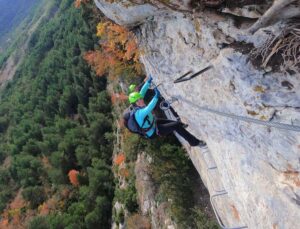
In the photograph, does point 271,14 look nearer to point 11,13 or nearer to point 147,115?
point 147,115

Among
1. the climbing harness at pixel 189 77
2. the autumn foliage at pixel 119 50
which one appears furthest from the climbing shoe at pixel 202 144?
the autumn foliage at pixel 119 50

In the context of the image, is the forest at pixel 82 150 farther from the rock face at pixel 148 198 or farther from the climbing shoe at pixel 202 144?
the climbing shoe at pixel 202 144

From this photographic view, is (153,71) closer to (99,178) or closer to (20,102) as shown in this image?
(99,178)

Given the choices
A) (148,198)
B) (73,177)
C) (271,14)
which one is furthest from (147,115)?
(73,177)

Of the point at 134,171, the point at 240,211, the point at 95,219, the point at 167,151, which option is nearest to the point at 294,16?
the point at 240,211

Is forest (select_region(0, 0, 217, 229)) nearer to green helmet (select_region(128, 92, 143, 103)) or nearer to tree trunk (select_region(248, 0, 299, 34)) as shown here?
green helmet (select_region(128, 92, 143, 103))

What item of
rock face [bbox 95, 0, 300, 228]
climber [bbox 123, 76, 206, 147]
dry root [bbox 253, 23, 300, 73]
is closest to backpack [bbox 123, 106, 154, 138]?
climber [bbox 123, 76, 206, 147]
